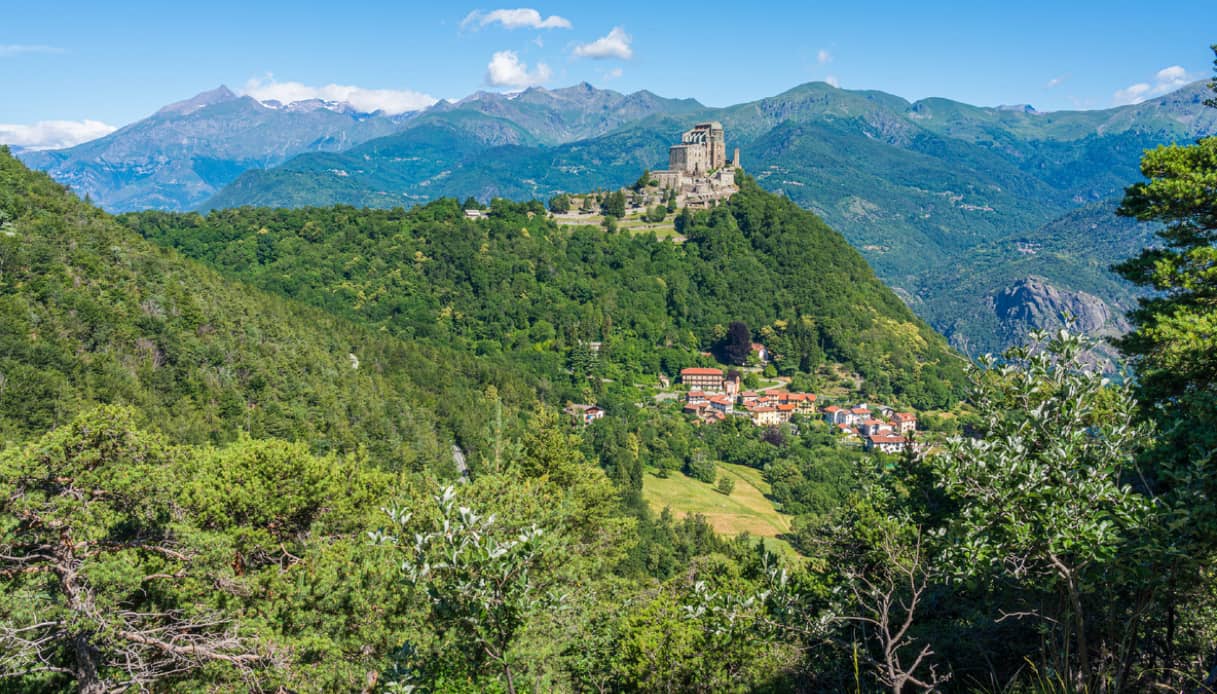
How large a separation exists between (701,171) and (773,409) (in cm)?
5349

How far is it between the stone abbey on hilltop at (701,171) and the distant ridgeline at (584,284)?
3727 millimetres

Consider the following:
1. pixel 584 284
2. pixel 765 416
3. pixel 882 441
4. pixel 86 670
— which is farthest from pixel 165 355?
pixel 584 284

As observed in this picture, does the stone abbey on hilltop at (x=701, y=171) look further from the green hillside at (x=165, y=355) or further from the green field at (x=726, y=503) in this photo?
the green hillside at (x=165, y=355)

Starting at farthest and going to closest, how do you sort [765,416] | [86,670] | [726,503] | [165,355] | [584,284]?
[584,284]
[765,416]
[726,503]
[165,355]
[86,670]

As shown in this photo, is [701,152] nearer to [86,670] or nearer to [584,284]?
[584,284]

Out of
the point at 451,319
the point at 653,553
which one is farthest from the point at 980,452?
the point at 451,319

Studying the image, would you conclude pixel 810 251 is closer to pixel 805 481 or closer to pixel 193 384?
pixel 805 481

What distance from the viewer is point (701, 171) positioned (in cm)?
12031

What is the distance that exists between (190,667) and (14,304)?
30517mm

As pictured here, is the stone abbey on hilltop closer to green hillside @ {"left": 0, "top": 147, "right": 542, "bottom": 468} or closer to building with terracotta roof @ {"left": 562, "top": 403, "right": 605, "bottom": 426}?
building with terracotta roof @ {"left": 562, "top": 403, "right": 605, "bottom": 426}

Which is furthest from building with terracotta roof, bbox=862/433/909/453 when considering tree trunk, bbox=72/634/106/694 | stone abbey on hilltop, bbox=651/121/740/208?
tree trunk, bbox=72/634/106/694

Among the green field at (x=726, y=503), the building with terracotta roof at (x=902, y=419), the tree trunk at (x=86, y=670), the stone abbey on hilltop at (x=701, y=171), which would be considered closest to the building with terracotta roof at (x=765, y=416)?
the green field at (x=726, y=503)

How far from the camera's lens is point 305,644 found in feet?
38.9

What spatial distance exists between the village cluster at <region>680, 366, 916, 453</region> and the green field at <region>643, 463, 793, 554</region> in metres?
12.4
